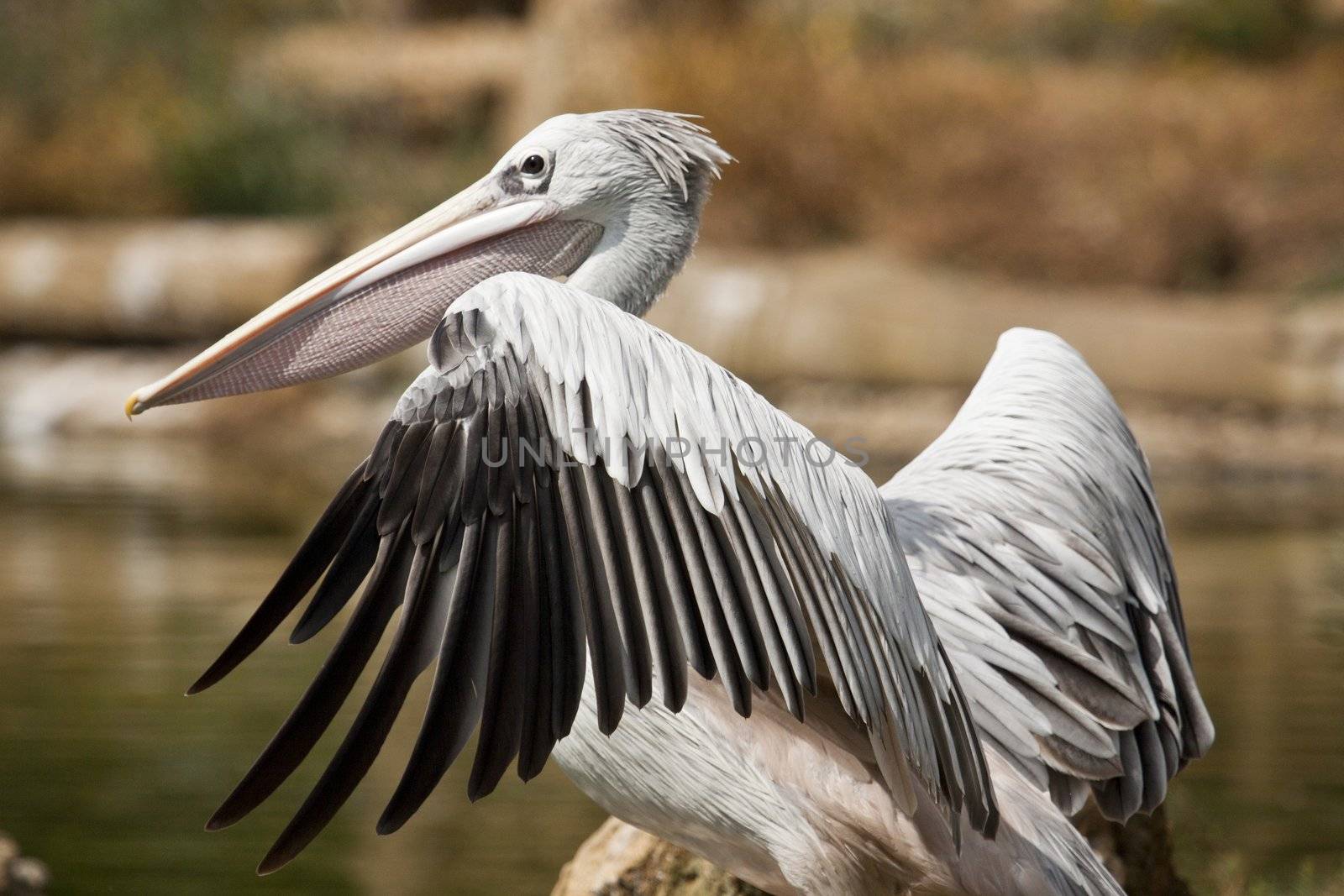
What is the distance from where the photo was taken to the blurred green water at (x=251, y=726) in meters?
4.33

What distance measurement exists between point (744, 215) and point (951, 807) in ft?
33.9

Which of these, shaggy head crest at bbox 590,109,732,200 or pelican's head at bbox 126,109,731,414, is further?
shaggy head crest at bbox 590,109,732,200

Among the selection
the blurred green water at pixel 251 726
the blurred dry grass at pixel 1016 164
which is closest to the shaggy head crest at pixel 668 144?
the blurred green water at pixel 251 726

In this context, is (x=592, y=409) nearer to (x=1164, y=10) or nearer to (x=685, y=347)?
(x=685, y=347)

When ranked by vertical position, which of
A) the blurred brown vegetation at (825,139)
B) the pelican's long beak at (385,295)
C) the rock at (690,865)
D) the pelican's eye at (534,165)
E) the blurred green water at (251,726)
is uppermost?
the pelican's eye at (534,165)

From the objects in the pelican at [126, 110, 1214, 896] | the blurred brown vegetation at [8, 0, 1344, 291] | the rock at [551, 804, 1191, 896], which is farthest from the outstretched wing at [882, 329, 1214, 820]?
the blurred brown vegetation at [8, 0, 1344, 291]

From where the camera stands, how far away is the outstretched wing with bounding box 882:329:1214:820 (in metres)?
3.11

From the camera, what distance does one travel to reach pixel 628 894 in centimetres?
348

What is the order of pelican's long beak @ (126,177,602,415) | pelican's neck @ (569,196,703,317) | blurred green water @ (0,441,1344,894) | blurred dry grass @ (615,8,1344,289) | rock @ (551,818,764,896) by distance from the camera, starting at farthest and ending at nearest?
blurred dry grass @ (615,8,1344,289), blurred green water @ (0,441,1344,894), rock @ (551,818,764,896), pelican's neck @ (569,196,703,317), pelican's long beak @ (126,177,602,415)

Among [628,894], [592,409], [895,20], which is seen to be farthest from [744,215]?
[592,409]

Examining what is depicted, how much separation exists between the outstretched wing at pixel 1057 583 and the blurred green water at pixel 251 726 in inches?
37.2

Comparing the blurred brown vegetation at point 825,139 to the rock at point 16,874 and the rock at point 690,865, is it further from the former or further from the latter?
the rock at point 16,874

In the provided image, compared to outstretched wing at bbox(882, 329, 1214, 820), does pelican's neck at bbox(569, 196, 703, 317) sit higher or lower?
higher

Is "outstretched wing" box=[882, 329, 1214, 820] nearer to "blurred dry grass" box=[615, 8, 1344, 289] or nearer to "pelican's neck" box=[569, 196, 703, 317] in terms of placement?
"pelican's neck" box=[569, 196, 703, 317]
